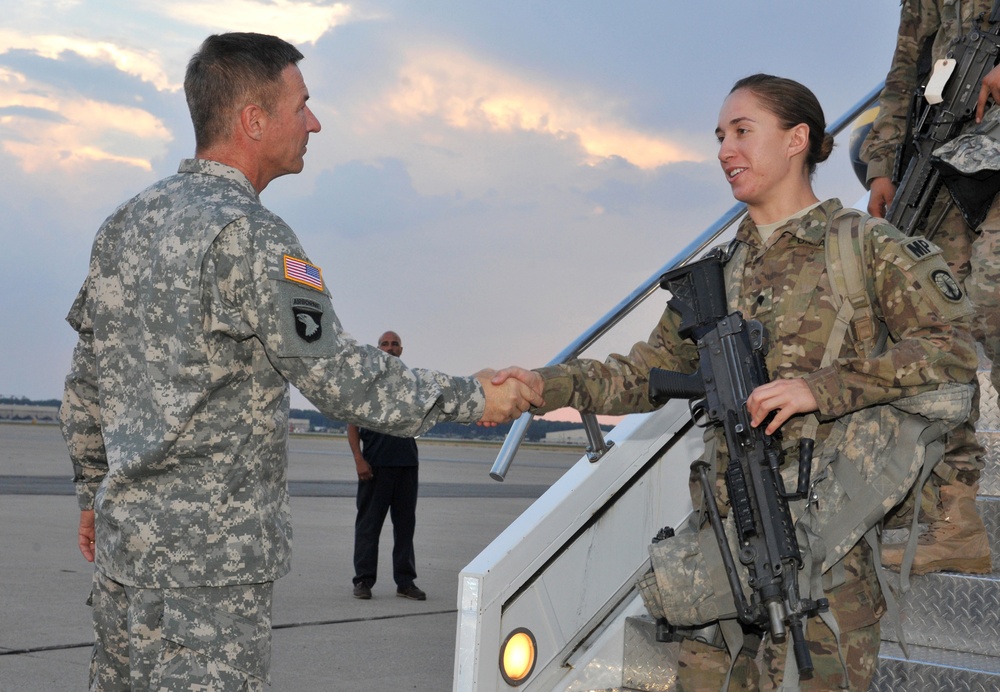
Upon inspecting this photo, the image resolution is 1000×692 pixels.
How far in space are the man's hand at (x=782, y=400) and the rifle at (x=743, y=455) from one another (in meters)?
0.07

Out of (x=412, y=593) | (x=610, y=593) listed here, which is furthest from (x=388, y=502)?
(x=610, y=593)

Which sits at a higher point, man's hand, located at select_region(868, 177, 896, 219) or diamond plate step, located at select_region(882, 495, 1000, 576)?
man's hand, located at select_region(868, 177, 896, 219)

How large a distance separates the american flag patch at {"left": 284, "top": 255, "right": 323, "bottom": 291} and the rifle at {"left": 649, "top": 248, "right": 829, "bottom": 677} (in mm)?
878

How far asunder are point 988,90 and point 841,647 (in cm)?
201

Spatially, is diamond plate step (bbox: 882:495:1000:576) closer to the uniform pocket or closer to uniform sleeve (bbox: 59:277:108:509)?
the uniform pocket

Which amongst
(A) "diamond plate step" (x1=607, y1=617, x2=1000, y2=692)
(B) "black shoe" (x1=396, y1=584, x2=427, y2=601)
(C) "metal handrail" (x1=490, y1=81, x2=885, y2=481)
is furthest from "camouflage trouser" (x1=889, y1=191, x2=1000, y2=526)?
(B) "black shoe" (x1=396, y1=584, x2=427, y2=601)

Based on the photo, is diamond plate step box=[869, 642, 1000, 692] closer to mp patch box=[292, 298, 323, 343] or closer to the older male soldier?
the older male soldier

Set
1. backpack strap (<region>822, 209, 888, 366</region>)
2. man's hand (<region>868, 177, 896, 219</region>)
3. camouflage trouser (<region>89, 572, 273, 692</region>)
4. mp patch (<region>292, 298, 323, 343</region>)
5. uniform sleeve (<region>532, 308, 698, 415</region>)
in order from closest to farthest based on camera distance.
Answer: camouflage trouser (<region>89, 572, 273, 692</region>) → mp patch (<region>292, 298, 323, 343</region>) → backpack strap (<region>822, 209, 888, 366</region>) → uniform sleeve (<region>532, 308, 698, 415</region>) → man's hand (<region>868, 177, 896, 219</region>)

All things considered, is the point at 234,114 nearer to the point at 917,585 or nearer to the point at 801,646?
the point at 801,646

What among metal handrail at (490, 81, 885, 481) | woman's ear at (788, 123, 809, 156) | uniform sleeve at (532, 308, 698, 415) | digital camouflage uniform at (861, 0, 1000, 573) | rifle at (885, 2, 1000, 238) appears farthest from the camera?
rifle at (885, 2, 1000, 238)

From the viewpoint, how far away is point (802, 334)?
2.64 meters

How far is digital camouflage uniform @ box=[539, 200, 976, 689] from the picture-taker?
2.45m

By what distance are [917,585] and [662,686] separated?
33.5 inches

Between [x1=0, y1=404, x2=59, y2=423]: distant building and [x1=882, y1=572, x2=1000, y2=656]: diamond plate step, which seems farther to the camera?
[x1=0, y1=404, x2=59, y2=423]: distant building
